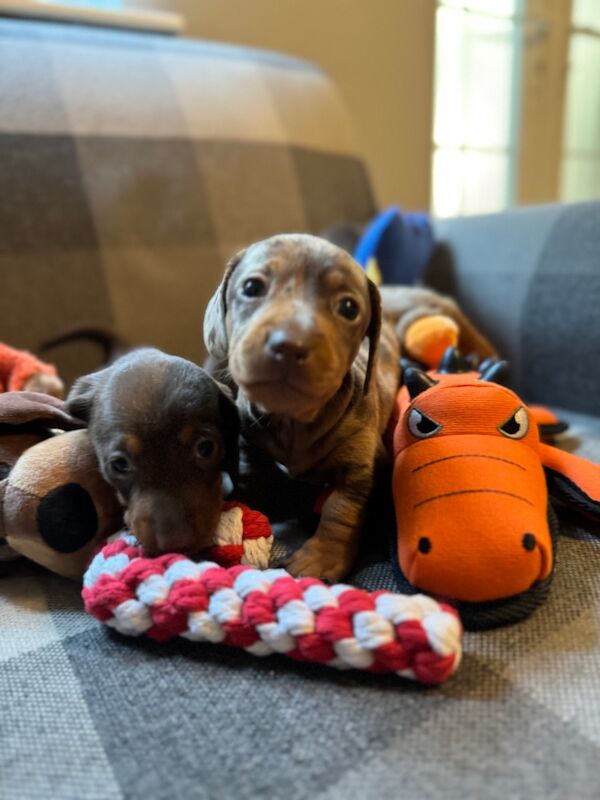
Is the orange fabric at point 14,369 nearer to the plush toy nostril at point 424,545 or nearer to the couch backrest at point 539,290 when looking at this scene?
the plush toy nostril at point 424,545

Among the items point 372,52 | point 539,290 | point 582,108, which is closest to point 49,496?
point 539,290

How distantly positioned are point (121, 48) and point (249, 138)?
1.35 feet

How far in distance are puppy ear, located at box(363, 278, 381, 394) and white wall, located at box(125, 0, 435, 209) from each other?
172cm

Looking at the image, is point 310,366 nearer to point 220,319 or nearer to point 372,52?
point 220,319

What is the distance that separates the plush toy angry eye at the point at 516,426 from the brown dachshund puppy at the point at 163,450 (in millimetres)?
408

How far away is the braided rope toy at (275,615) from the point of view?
2.31 ft

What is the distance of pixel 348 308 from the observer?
987 mm

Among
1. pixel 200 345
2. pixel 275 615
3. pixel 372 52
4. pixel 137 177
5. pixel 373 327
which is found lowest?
pixel 200 345

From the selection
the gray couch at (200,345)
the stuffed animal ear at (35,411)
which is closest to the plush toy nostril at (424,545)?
the gray couch at (200,345)

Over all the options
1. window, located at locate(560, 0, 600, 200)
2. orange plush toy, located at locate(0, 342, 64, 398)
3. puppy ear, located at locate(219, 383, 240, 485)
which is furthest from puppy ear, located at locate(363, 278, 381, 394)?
window, located at locate(560, 0, 600, 200)

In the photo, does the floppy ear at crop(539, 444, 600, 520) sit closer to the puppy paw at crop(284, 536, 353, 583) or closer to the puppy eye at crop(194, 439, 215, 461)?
the puppy paw at crop(284, 536, 353, 583)

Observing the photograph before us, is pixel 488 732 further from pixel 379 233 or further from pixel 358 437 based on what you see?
pixel 379 233

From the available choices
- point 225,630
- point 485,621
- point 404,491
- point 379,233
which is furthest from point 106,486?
point 379,233

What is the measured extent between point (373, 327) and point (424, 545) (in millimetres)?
395
